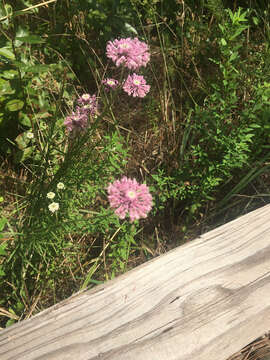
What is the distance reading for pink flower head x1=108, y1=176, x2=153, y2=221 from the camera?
124 cm

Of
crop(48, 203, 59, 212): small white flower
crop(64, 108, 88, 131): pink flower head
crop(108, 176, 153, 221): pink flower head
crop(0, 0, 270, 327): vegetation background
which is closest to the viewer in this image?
crop(108, 176, 153, 221): pink flower head

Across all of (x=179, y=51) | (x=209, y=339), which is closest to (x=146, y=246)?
(x=209, y=339)

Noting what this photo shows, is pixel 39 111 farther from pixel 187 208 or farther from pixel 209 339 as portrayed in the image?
→ pixel 209 339

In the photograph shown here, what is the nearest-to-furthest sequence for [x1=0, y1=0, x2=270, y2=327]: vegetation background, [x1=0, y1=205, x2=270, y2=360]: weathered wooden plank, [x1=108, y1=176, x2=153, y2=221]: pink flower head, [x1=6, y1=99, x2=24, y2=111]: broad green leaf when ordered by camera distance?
[x1=0, y1=205, x2=270, y2=360]: weathered wooden plank < [x1=108, y1=176, x2=153, y2=221]: pink flower head < [x1=0, y1=0, x2=270, y2=327]: vegetation background < [x1=6, y1=99, x2=24, y2=111]: broad green leaf

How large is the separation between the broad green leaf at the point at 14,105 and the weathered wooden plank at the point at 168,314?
128cm

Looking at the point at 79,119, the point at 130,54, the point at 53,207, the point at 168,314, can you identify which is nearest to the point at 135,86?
the point at 130,54

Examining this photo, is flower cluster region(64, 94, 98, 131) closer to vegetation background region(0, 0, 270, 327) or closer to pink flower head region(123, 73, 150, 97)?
vegetation background region(0, 0, 270, 327)

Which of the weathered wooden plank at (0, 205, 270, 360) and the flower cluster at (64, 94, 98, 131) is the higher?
the flower cluster at (64, 94, 98, 131)

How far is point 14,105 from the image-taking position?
2.03 m

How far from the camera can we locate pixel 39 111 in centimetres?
216

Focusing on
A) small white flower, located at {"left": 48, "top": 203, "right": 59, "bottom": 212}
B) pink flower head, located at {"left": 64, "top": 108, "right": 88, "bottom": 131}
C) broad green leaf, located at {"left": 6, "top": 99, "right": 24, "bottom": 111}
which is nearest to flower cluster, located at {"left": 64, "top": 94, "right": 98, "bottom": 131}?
pink flower head, located at {"left": 64, "top": 108, "right": 88, "bottom": 131}

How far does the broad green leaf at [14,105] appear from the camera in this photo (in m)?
2.03

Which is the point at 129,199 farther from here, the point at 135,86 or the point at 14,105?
the point at 14,105

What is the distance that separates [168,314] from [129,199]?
16.6 inches
